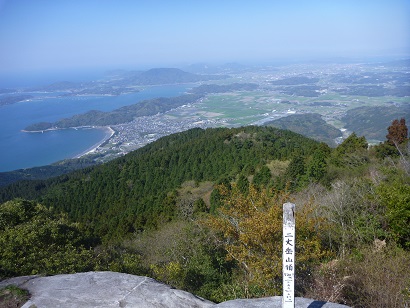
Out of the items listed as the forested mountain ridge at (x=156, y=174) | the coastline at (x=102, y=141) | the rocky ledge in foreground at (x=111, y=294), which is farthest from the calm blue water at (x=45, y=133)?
the rocky ledge in foreground at (x=111, y=294)

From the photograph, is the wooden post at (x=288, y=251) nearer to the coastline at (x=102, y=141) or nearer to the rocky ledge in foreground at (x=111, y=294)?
the rocky ledge in foreground at (x=111, y=294)

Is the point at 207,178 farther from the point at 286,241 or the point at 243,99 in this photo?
the point at 243,99

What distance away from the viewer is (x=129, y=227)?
21.0 m

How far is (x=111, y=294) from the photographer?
4.68 meters

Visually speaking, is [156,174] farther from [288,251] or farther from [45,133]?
[45,133]

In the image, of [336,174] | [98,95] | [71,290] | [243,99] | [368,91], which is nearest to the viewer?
[71,290]

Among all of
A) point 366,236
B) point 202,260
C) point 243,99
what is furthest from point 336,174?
point 243,99

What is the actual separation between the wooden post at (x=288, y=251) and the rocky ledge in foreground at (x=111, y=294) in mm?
1078

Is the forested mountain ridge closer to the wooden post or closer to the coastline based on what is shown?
the wooden post

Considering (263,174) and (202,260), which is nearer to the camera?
(202,260)

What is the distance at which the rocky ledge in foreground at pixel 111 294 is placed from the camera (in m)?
4.44

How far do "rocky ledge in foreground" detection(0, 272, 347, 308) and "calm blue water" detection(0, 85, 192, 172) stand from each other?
7214cm

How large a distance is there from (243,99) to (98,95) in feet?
263

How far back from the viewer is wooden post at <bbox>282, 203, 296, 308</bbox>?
126 inches
